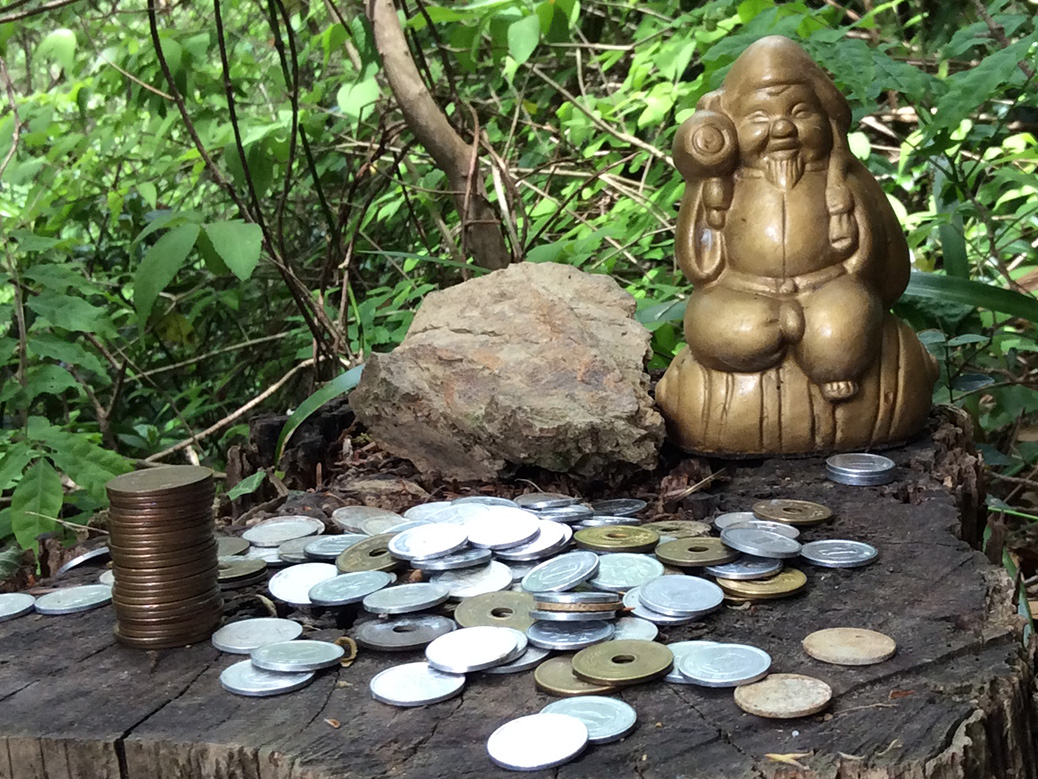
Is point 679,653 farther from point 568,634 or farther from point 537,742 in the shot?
point 537,742

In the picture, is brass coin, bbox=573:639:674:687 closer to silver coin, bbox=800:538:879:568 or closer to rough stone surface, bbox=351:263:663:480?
silver coin, bbox=800:538:879:568

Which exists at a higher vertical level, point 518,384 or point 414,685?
point 518,384

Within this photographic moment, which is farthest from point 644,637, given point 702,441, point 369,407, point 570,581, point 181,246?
point 181,246

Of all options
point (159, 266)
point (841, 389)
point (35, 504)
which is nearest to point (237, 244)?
point (159, 266)

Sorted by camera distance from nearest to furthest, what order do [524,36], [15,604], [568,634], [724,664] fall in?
[724,664]
[568,634]
[15,604]
[524,36]

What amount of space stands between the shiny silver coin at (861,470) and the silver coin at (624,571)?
0.52 metres

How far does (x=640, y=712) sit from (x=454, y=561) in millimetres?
503

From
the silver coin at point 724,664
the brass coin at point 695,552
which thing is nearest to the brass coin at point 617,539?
the brass coin at point 695,552

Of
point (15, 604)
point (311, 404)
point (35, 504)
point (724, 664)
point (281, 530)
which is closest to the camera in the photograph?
point (724, 664)

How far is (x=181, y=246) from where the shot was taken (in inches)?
85.1

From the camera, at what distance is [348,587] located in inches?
58.8

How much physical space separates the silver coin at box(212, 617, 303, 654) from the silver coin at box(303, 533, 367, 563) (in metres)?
0.23

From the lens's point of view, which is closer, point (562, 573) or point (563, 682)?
point (563, 682)

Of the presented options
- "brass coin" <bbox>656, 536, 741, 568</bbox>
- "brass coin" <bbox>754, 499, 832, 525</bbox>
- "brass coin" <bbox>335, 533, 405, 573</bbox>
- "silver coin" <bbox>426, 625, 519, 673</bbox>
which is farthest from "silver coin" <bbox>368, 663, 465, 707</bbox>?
"brass coin" <bbox>754, 499, 832, 525</bbox>
